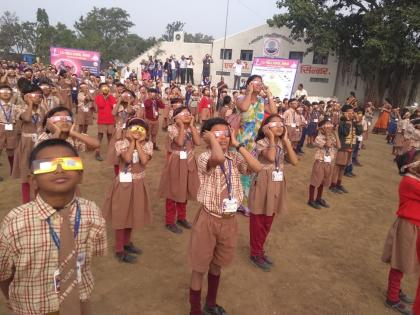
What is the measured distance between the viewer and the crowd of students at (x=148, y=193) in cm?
202

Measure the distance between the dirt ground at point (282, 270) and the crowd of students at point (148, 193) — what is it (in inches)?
10.3

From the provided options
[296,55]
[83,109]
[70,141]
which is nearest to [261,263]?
[70,141]

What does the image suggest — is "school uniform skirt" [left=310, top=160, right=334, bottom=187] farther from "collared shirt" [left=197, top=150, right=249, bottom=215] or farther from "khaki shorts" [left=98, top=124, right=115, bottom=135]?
"khaki shorts" [left=98, top=124, right=115, bottom=135]

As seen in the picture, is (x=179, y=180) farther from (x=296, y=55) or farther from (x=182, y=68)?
(x=296, y=55)

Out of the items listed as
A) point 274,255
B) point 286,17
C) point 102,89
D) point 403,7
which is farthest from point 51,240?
point 286,17

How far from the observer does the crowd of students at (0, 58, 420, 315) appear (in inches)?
79.7

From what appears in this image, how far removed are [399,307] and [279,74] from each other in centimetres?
1577

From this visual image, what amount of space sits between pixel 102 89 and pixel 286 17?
18.6 metres

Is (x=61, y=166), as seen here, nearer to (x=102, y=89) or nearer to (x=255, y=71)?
(x=102, y=89)

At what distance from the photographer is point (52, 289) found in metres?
2.06

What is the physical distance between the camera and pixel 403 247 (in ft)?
12.8

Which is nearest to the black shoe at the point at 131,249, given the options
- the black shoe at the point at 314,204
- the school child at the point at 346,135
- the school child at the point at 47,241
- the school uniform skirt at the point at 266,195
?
the school uniform skirt at the point at 266,195

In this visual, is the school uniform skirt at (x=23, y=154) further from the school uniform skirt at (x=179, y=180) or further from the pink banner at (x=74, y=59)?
the pink banner at (x=74, y=59)

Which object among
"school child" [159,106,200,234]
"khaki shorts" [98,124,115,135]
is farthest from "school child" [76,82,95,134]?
"school child" [159,106,200,234]
